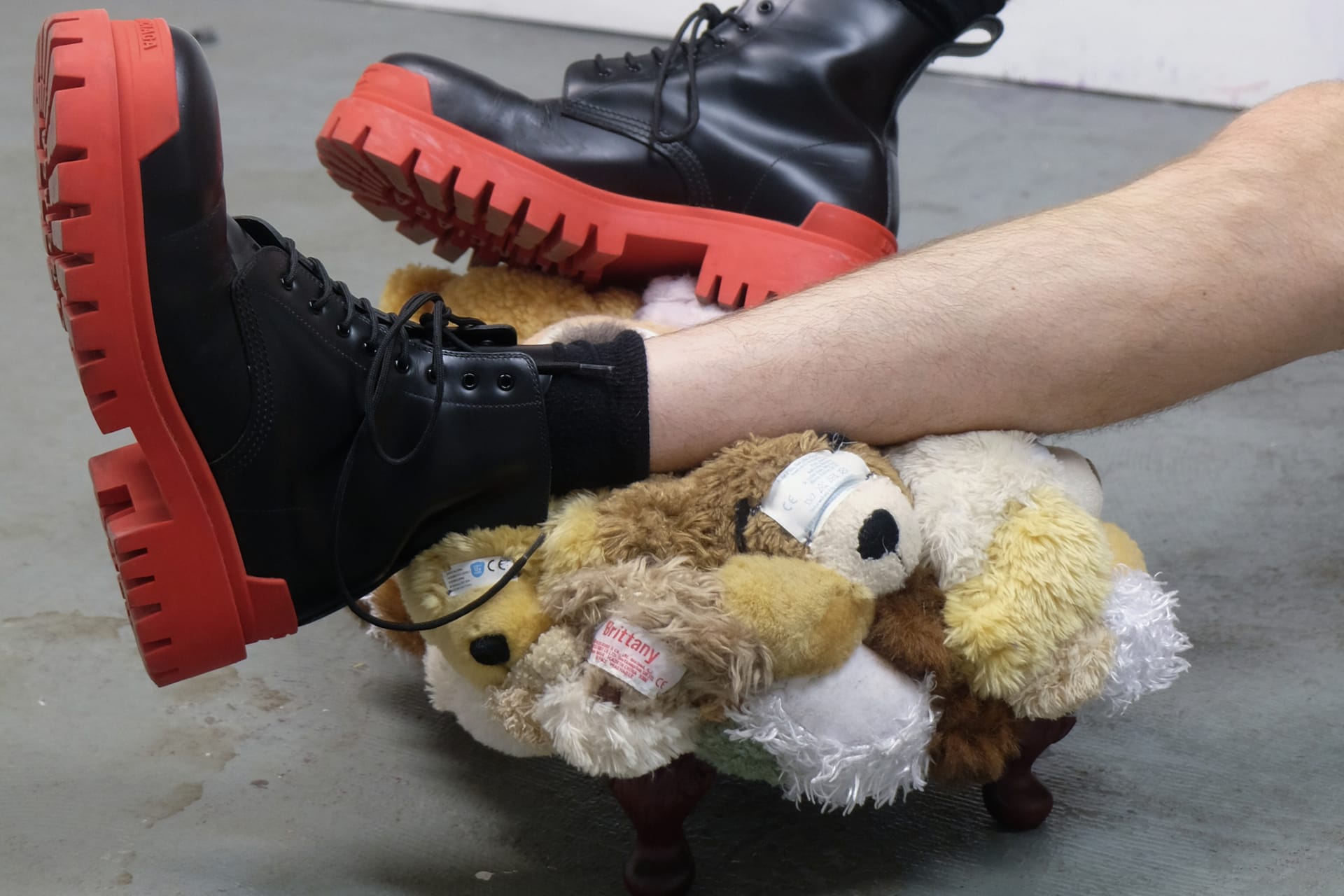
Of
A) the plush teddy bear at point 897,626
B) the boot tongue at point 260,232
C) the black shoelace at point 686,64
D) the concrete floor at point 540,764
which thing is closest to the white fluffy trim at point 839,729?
the plush teddy bear at point 897,626

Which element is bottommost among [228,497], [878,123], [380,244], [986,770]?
[380,244]

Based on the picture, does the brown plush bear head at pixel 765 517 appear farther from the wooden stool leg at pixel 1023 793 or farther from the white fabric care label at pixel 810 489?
the wooden stool leg at pixel 1023 793

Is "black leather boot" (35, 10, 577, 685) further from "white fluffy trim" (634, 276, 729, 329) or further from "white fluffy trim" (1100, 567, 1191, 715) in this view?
"white fluffy trim" (1100, 567, 1191, 715)

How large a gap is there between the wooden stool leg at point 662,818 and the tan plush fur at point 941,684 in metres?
0.14

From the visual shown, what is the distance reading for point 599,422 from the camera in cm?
76

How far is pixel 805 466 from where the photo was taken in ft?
2.41

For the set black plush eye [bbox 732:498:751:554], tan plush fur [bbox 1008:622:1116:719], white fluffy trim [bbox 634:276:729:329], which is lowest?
tan plush fur [bbox 1008:622:1116:719]

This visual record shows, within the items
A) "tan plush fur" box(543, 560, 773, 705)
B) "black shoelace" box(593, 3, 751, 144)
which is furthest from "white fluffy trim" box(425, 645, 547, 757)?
"black shoelace" box(593, 3, 751, 144)

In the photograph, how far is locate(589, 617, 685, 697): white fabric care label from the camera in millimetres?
670

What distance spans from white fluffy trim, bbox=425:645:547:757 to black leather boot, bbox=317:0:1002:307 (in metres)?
0.37

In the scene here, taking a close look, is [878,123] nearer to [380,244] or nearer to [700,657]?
[700,657]

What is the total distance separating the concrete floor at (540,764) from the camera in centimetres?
78

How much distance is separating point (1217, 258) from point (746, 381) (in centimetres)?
32

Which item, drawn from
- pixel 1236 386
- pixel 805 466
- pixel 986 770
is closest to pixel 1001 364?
pixel 805 466
